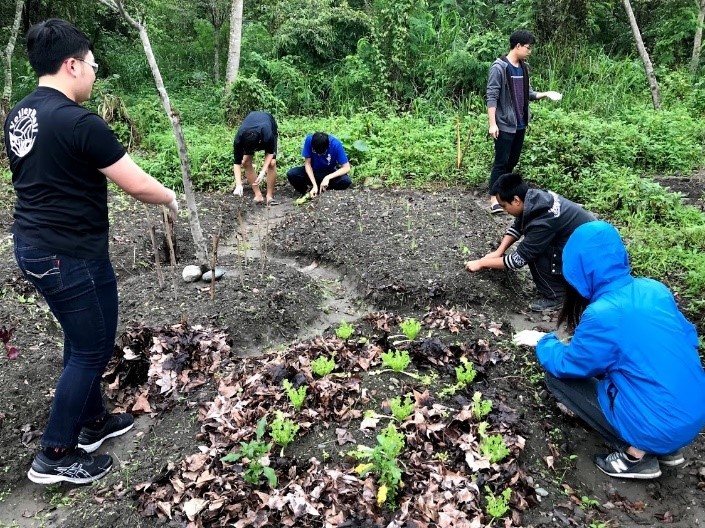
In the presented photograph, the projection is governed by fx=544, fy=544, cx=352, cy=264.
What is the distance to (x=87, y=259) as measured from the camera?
2.81m

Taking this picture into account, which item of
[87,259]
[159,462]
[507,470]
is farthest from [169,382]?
[507,470]

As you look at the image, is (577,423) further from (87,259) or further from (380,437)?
(87,259)

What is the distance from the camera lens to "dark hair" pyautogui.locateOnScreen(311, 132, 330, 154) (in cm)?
734

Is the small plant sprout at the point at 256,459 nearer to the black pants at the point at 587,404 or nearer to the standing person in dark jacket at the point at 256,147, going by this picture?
the black pants at the point at 587,404

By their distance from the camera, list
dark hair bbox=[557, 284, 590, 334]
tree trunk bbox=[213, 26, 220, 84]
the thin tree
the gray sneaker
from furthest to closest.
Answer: tree trunk bbox=[213, 26, 220, 84], the thin tree, dark hair bbox=[557, 284, 590, 334], the gray sneaker

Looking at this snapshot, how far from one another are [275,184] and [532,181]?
3841 mm

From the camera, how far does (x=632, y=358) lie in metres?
2.91

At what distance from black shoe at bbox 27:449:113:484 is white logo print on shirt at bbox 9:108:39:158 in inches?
66.8

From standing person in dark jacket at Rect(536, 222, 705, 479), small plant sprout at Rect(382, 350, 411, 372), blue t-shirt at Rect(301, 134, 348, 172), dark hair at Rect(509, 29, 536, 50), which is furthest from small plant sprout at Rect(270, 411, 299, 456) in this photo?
blue t-shirt at Rect(301, 134, 348, 172)

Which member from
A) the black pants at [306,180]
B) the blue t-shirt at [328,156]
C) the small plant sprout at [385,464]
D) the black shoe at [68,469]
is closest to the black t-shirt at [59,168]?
the black shoe at [68,469]

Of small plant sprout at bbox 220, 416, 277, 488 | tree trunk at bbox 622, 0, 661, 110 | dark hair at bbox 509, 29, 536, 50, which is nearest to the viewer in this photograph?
small plant sprout at bbox 220, 416, 277, 488

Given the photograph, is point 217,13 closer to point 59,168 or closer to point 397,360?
point 59,168

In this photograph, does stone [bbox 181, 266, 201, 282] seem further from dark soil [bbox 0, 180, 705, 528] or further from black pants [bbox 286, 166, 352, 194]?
black pants [bbox 286, 166, 352, 194]

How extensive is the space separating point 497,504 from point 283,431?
119cm
